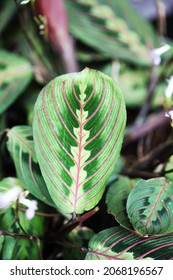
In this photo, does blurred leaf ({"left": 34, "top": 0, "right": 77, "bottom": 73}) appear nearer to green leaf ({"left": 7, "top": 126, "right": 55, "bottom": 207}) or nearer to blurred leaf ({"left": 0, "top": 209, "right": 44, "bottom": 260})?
green leaf ({"left": 7, "top": 126, "right": 55, "bottom": 207})

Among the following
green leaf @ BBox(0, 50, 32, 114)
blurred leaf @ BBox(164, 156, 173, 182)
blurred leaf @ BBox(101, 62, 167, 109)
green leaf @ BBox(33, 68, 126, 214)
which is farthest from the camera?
blurred leaf @ BBox(101, 62, 167, 109)

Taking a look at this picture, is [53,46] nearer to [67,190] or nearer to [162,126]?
[162,126]

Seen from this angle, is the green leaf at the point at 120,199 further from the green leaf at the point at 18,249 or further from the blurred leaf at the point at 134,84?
the blurred leaf at the point at 134,84

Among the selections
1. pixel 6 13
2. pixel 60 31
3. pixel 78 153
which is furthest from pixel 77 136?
pixel 6 13

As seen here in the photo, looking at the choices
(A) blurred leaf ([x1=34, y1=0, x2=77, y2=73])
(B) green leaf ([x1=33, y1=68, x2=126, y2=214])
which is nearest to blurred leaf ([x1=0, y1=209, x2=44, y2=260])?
(B) green leaf ([x1=33, y1=68, x2=126, y2=214])

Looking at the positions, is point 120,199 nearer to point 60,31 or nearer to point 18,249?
point 18,249

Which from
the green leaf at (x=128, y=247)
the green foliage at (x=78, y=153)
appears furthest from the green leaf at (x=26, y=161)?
the green leaf at (x=128, y=247)
